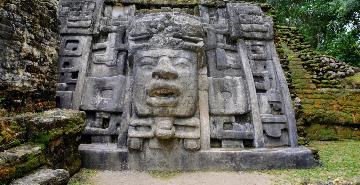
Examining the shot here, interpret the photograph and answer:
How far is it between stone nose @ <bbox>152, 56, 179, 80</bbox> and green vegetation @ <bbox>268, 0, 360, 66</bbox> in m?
7.38

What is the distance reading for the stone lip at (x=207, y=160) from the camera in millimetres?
4609

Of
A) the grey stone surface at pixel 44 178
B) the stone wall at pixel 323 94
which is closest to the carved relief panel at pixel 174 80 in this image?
the stone wall at pixel 323 94

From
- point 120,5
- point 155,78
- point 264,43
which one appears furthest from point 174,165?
point 120,5

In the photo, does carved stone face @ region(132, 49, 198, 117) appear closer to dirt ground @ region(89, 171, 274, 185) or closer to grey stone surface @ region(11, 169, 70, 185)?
dirt ground @ region(89, 171, 274, 185)

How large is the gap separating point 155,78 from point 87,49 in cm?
165

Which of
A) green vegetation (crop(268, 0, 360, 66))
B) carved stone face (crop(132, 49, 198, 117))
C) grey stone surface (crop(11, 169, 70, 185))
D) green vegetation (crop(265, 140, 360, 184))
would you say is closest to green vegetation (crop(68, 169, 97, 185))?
grey stone surface (crop(11, 169, 70, 185))

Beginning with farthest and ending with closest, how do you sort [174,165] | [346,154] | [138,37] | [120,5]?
[120,5]
[346,154]
[138,37]
[174,165]

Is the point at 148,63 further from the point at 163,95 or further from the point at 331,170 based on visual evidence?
the point at 331,170

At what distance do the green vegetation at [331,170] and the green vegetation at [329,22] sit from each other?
5.87 metres

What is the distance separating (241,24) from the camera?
19.6ft

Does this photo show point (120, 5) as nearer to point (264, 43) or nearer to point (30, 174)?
point (264, 43)

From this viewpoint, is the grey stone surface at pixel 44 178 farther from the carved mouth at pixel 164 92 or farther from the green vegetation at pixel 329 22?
the green vegetation at pixel 329 22

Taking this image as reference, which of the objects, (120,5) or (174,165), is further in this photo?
(120,5)

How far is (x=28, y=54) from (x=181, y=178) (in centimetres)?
240
